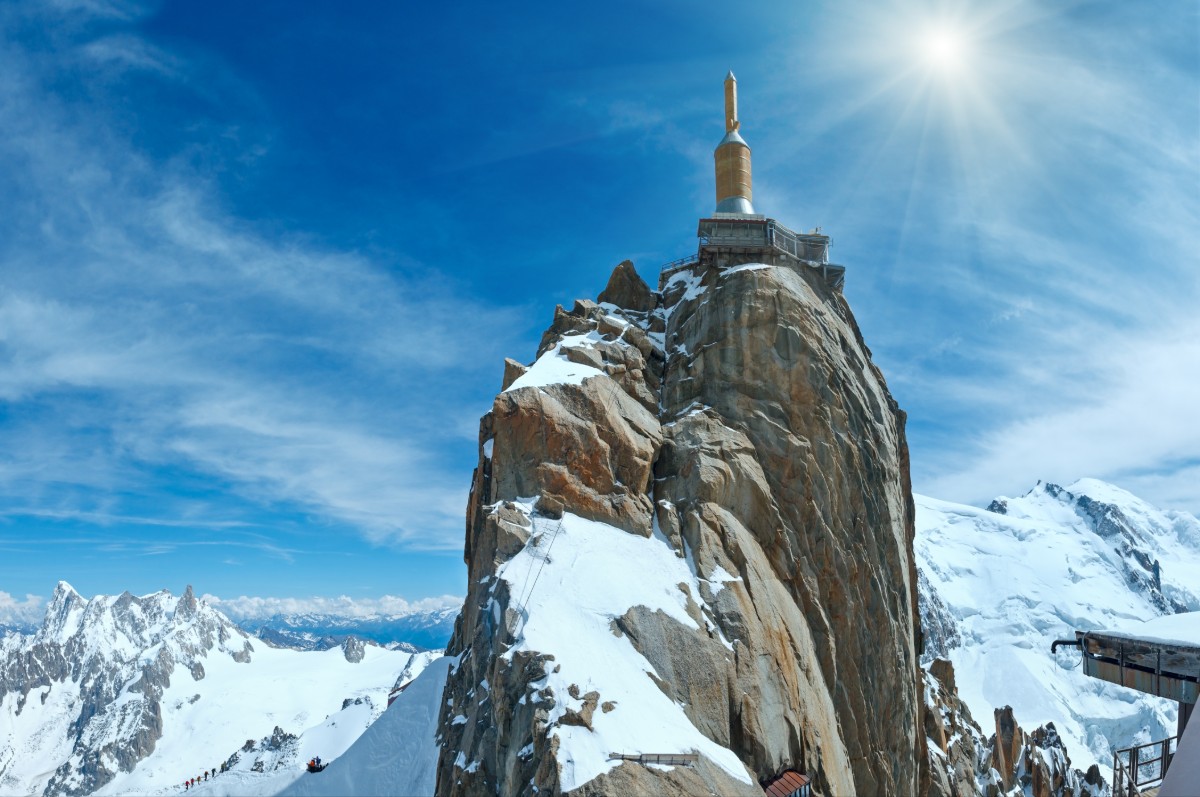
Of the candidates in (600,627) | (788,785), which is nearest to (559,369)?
(600,627)

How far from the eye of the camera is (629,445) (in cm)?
4425

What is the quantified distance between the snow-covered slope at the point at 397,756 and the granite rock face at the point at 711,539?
2882 millimetres

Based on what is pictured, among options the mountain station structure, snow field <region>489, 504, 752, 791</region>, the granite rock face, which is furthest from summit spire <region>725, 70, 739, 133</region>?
snow field <region>489, 504, 752, 791</region>

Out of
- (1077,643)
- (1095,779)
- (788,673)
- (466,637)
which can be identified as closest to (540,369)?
(466,637)

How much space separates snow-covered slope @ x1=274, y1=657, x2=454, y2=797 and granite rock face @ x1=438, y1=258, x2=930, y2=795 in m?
2.88

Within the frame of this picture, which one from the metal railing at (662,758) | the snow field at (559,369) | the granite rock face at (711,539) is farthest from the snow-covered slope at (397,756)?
the snow field at (559,369)

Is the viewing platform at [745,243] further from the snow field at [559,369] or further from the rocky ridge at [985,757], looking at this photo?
the rocky ridge at [985,757]

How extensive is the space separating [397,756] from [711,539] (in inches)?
858

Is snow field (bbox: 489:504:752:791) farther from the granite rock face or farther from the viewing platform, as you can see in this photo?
the viewing platform

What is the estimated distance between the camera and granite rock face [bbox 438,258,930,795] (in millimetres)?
31500

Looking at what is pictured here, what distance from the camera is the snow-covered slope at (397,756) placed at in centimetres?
4309

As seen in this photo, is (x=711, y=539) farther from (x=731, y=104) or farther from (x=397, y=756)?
(x=731, y=104)

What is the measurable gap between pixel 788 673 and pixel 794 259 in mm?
31424

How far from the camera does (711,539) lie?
1630 inches
